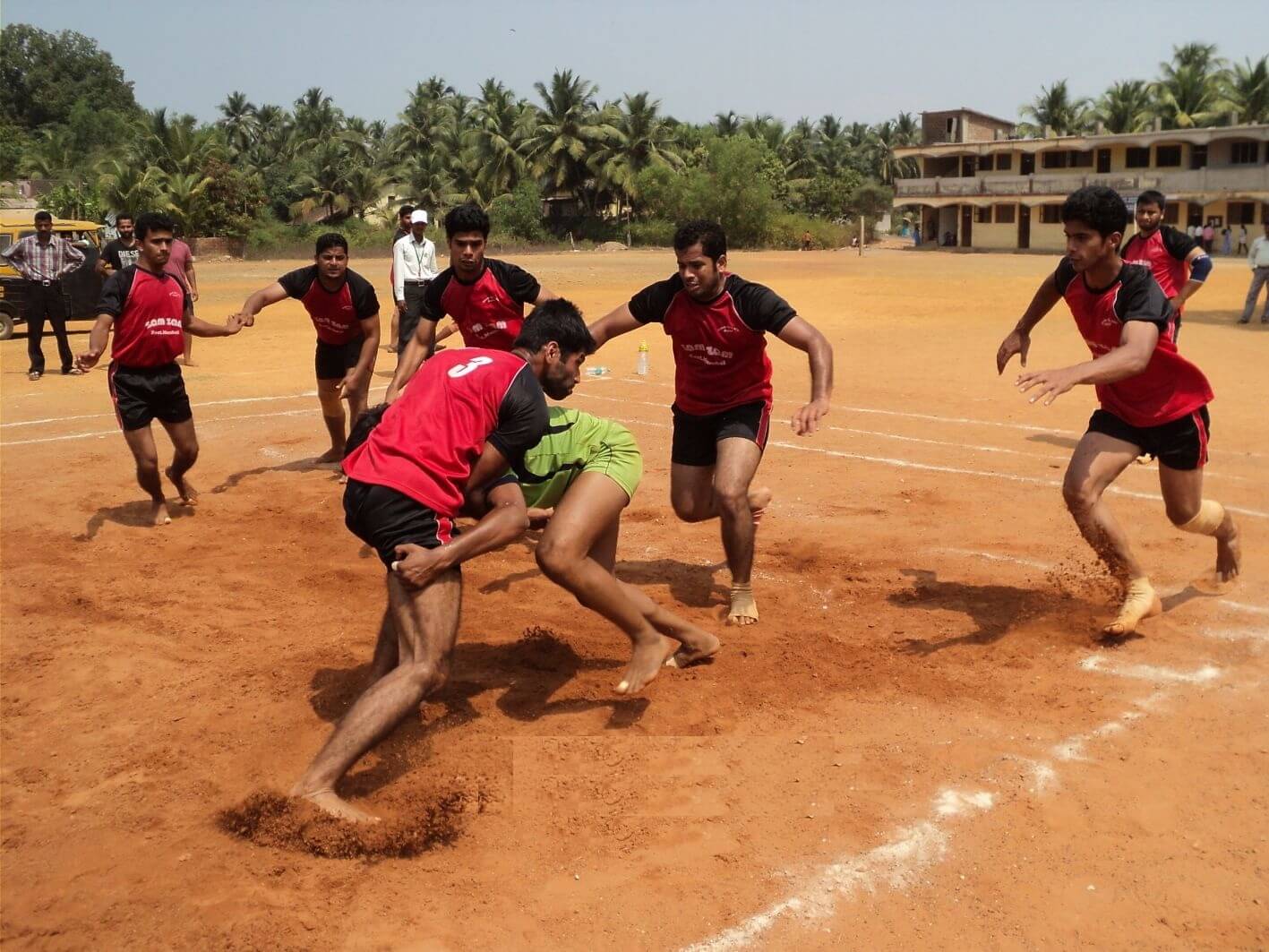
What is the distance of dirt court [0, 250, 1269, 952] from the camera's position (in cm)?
405

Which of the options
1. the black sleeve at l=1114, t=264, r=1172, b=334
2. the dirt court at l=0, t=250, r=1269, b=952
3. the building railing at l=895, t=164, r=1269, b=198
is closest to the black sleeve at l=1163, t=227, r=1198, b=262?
the dirt court at l=0, t=250, r=1269, b=952

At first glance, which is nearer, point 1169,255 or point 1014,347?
point 1014,347

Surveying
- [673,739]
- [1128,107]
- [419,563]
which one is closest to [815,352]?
[673,739]

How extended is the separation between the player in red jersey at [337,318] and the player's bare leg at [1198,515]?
244 inches

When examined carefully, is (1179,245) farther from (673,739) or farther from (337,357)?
(673,739)


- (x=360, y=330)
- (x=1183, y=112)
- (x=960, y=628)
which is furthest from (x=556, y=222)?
(x=960, y=628)

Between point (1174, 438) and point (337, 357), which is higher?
point (337, 357)

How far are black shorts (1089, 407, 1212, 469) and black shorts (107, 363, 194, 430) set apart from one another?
6754 millimetres

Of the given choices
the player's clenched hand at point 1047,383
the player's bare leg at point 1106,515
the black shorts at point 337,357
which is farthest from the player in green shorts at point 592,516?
the black shorts at point 337,357

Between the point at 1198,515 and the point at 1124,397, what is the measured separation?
2.85 feet

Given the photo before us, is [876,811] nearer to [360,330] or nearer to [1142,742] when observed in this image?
[1142,742]

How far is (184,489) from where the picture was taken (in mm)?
9898

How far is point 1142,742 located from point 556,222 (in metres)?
75.6

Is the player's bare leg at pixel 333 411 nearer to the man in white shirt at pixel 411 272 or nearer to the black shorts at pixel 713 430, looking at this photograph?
the man in white shirt at pixel 411 272
